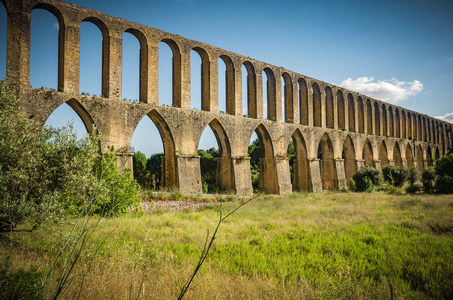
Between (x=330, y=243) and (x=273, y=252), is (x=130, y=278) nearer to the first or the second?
(x=273, y=252)

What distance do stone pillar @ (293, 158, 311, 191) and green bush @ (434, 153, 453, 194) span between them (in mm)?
7967

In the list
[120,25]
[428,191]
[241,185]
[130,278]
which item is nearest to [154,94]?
[120,25]

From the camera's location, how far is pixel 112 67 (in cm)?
1325

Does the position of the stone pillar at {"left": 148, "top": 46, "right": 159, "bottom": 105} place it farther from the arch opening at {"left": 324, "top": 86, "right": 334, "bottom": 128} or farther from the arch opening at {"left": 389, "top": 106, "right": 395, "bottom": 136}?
the arch opening at {"left": 389, "top": 106, "right": 395, "bottom": 136}

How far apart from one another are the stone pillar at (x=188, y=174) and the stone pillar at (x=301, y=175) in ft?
32.3

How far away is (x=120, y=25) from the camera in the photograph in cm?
1370

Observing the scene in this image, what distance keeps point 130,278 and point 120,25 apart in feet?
44.9

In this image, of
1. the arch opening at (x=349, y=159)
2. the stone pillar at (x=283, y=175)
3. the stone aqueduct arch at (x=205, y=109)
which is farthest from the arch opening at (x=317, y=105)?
the stone pillar at (x=283, y=175)

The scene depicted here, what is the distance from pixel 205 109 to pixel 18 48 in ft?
30.4

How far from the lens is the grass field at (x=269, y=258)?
3.19m

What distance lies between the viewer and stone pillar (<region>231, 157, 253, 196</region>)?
16.6 m

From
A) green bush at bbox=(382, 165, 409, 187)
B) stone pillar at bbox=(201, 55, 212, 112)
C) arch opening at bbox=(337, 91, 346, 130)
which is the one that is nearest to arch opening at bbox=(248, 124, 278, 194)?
stone pillar at bbox=(201, 55, 212, 112)

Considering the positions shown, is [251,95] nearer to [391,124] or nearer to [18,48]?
[18,48]

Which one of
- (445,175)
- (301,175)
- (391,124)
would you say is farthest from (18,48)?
(391,124)
